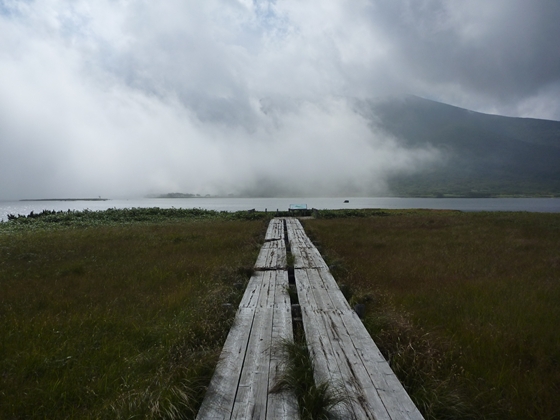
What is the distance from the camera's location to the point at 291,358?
441cm

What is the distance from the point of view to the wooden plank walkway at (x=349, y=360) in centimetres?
342

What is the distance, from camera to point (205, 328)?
223 inches

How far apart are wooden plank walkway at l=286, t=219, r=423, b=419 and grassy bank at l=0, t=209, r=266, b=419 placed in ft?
4.93

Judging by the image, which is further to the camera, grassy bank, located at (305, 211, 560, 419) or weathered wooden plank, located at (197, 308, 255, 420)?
grassy bank, located at (305, 211, 560, 419)

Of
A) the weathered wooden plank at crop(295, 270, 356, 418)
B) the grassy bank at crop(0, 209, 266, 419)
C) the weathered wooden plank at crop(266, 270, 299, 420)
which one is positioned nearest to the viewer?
the weathered wooden plank at crop(266, 270, 299, 420)

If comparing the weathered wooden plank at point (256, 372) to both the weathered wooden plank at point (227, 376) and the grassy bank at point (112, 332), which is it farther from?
the grassy bank at point (112, 332)

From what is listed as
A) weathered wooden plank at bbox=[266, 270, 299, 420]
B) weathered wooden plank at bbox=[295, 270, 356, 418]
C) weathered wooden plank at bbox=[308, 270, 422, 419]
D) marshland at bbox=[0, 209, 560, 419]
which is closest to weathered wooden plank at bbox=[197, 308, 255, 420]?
marshland at bbox=[0, 209, 560, 419]

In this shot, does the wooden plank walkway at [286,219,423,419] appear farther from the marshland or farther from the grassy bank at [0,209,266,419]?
the grassy bank at [0,209,266,419]

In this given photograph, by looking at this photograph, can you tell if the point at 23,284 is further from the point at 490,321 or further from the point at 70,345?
the point at 490,321

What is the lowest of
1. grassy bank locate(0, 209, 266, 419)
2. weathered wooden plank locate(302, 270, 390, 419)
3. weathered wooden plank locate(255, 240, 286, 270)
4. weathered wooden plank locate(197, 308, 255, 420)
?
grassy bank locate(0, 209, 266, 419)

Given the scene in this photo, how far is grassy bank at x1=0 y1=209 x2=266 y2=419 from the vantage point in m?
4.09

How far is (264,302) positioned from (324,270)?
10.8 feet

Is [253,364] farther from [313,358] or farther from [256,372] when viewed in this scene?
[313,358]

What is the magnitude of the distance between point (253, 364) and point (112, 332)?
140 inches
